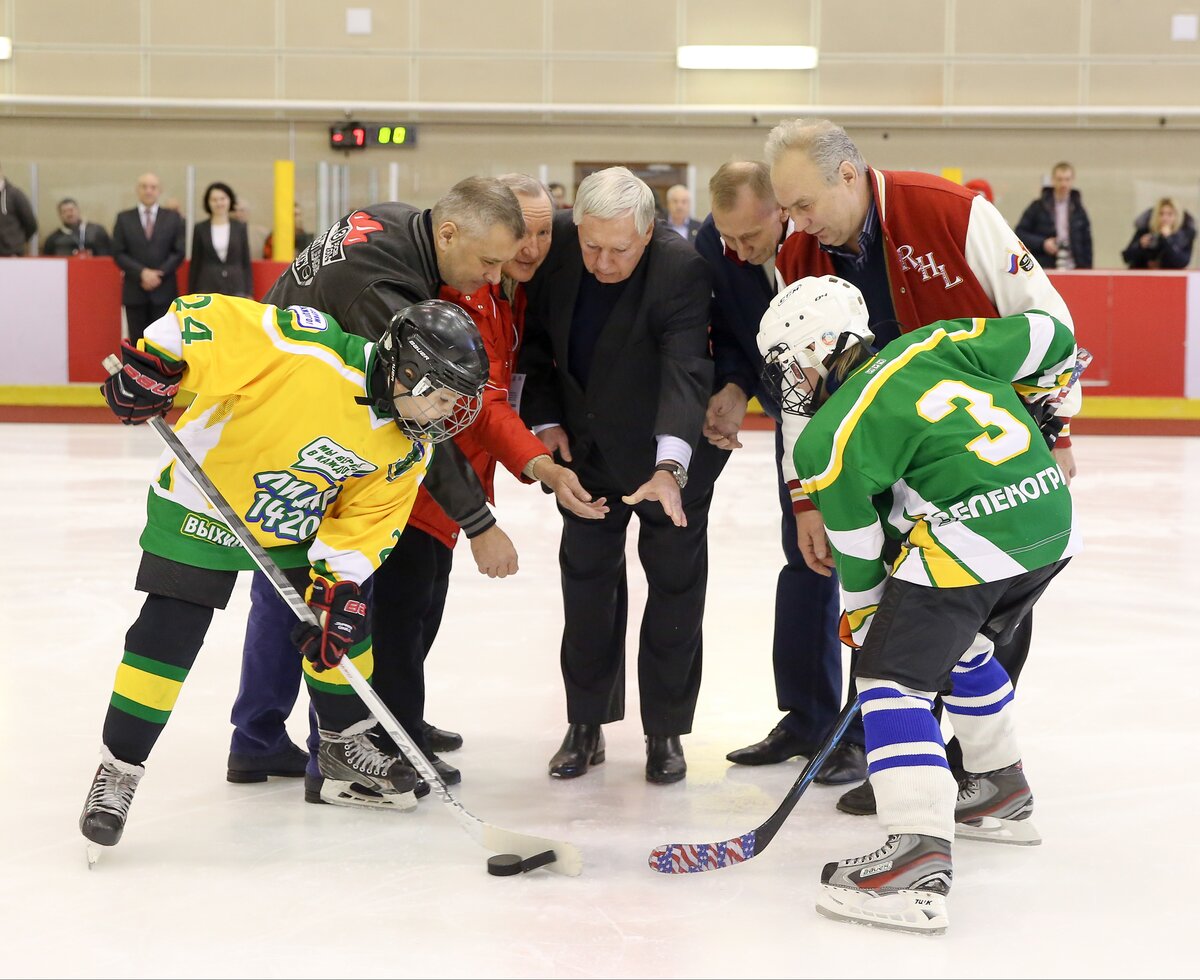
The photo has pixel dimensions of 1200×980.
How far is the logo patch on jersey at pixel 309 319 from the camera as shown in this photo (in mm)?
2395

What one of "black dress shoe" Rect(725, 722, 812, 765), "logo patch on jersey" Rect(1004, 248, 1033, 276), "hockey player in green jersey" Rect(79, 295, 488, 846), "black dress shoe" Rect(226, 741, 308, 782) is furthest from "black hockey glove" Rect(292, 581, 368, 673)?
"logo patch on jersey" Rect(1004, 248, 1033, 276)

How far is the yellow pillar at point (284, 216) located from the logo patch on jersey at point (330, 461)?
8.11 metres

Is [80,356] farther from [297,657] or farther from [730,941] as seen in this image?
[730,941]

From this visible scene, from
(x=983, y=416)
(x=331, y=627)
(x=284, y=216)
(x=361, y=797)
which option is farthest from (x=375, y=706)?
(x=284, y=216)

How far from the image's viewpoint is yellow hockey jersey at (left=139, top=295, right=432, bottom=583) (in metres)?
2.33

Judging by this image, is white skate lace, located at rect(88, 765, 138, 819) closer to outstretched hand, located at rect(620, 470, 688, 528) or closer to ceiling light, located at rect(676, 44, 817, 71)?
outstretched hand, located at rect(620, 470, 688, 528)

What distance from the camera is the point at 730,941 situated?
210cm

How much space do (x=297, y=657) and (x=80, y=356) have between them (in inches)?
292

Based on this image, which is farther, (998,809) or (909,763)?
(998,809)

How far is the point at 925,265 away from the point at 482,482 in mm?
990

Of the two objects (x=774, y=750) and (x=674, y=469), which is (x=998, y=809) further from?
(x=674, y=469)

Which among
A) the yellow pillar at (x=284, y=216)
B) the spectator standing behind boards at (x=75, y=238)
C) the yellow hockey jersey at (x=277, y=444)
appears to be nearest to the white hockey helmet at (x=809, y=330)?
the yellow hockey jersey at (x=277, y=444)

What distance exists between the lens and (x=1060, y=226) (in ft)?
32.9

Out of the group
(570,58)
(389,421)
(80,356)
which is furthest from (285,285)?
(570,58)
